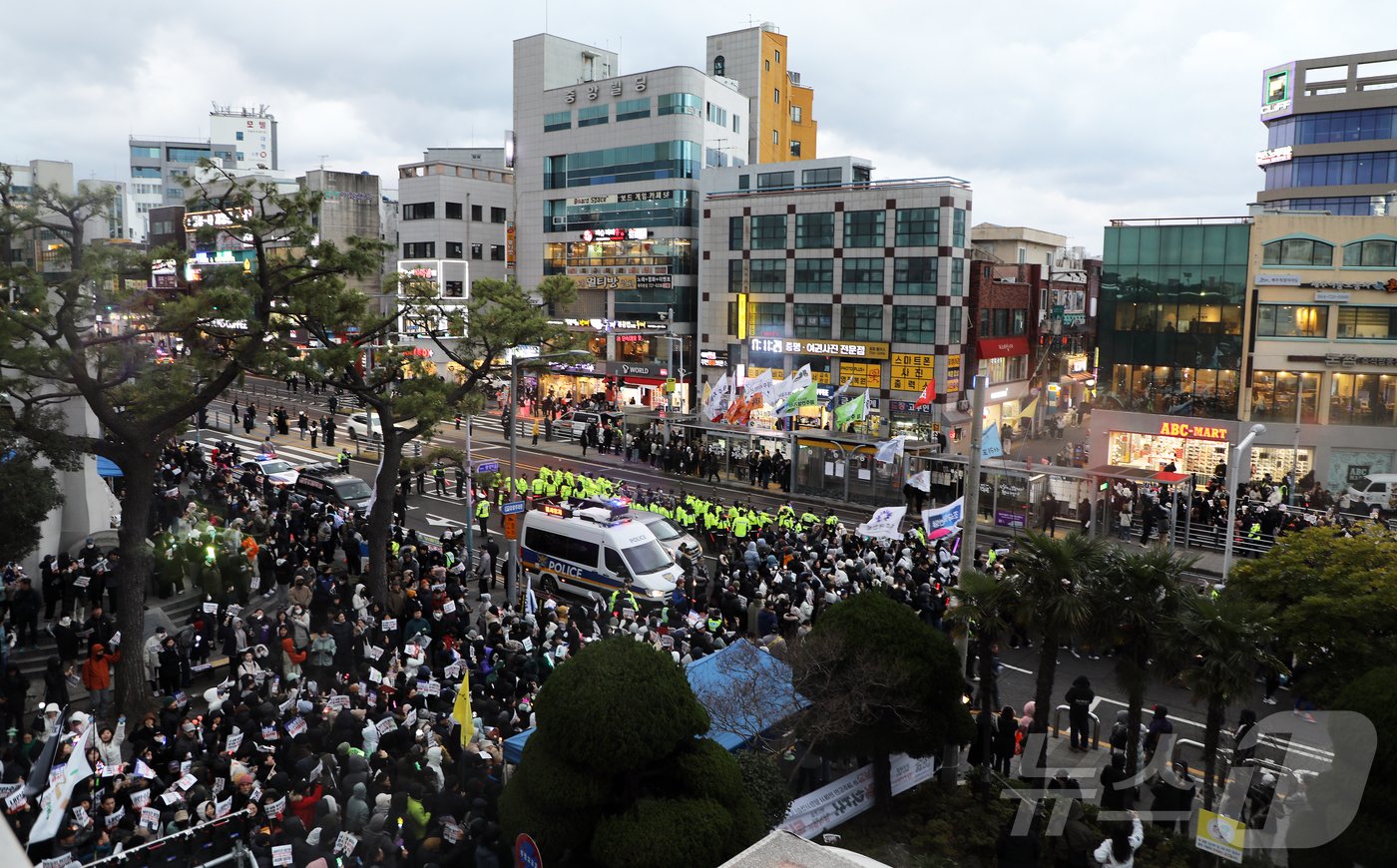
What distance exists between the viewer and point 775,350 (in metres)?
55.2

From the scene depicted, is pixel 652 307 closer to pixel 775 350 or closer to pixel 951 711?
pixel 775 350

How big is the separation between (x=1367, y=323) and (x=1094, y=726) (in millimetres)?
32299

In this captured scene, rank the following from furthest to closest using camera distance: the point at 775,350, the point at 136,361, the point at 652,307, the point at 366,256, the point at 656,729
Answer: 1. the point at 652,307
2. the point at 775,350
3. the point at 366,256
4. the point at 136,361
5. the point at 656,729

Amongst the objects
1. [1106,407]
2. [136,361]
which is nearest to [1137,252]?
[1106,407]

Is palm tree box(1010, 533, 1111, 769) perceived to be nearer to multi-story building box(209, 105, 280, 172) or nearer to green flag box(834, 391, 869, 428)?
green flag box(834, 391, 869, 428)

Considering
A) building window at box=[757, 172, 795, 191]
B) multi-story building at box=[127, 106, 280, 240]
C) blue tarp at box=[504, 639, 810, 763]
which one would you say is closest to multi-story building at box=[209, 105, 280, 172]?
multi-story building at box=[127, 106, 280, 240]

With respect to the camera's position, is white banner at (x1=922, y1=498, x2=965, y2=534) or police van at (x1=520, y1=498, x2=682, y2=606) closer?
white banner at (x1=922, y1=498, x2=965, y2=534)

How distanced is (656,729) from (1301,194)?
7590 centimetres

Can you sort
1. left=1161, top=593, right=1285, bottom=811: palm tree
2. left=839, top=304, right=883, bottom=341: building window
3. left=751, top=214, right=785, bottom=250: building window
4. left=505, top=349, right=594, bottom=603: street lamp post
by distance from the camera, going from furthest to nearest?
left=751, top=214, right=785, bottom=250: building window < left=839, top=304, right=883, bottom=341: building window < left=505, top=349, right=594, bottom=603: street lamp post < left=1161, top=593, right=1285, bottom=811: palm tree

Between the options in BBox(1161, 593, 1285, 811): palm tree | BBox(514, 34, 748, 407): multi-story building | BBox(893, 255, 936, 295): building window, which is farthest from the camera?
BBox(514, 34, 748, 407): multi-story building

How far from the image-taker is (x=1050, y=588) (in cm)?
1418

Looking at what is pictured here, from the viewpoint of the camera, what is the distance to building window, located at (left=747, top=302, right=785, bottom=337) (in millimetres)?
55688

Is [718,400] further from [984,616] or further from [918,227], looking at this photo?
[984,616]

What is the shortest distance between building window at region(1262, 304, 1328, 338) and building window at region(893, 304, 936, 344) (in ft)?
47.7
